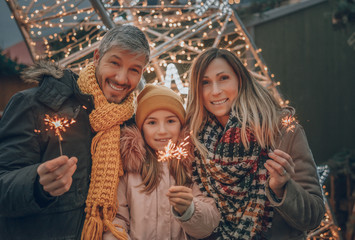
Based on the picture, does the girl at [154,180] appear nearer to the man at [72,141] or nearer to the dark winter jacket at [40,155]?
the man at [72,141]

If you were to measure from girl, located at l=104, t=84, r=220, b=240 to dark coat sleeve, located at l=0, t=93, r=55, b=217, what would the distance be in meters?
0.48

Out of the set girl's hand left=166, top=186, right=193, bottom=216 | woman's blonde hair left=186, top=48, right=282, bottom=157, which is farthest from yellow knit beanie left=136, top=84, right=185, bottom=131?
girl's hand left=166, top=186, right=193, bottom=216

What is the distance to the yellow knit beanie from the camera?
180 centimetres

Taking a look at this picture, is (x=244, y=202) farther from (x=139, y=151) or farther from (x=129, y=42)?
(x=129, y=42)

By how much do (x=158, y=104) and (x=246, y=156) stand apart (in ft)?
2.03

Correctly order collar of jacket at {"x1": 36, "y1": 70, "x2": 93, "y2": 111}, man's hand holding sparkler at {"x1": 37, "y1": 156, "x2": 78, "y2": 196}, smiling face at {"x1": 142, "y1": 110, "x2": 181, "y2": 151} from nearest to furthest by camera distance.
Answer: man's hand holding sparkler at {"x1": 37, "y1": 156, "x2": 78, "y2": 196}, collar of jacket at {"x1": 36, "y1": 70, "x2": 93, "y2": 111}, smiling face at {"x1": 142, "y1": 110, "x2": 181, "y2": 151}

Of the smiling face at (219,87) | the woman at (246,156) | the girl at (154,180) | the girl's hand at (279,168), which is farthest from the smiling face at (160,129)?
the girl's hand at (279,168)

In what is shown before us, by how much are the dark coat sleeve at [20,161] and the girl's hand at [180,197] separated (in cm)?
55

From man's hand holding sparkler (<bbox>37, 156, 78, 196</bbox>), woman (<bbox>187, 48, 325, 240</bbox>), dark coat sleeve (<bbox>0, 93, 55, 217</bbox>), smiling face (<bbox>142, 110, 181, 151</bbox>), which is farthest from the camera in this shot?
smiling face (<bbox>142, 110, 181, 151</bbox>)

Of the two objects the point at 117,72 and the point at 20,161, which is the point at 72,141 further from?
the point at 117,72

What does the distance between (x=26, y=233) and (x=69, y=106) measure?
678mm

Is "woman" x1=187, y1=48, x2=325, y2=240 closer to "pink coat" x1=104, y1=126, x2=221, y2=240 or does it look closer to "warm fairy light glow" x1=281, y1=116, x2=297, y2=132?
"warm fairy light glow" x1=281, y1=116, x2=297, y2=132

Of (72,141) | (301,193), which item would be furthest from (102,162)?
(301,193)

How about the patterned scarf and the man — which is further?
the patterned scarf
